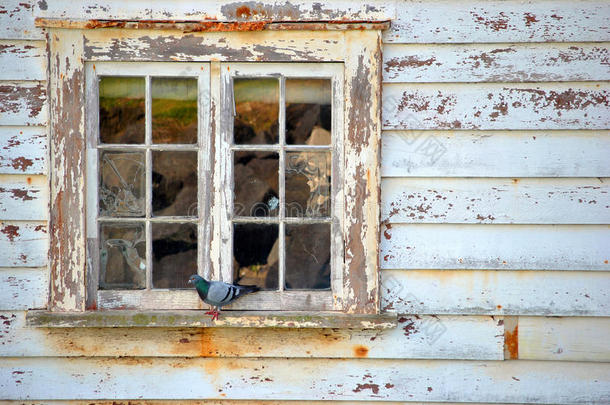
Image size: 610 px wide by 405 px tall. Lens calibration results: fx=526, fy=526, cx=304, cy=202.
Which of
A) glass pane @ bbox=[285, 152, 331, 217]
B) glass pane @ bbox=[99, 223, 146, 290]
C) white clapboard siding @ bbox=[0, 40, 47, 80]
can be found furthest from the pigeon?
white clapboard siding @ bbox=[0, 40, 47, 80]

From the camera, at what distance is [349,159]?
2.54 m

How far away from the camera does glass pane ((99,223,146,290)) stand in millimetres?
2607

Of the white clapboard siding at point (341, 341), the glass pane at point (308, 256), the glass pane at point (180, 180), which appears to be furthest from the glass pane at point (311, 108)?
the white clapboard siding at point (341, 341)

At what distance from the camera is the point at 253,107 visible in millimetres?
2598

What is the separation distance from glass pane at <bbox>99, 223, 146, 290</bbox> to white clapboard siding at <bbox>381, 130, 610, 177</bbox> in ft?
4.23

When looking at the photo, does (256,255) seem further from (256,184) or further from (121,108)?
(121,108)

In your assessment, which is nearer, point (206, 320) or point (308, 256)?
point (206, 320)

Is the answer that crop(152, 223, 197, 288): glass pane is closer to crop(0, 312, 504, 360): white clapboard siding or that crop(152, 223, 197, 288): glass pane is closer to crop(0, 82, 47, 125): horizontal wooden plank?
crop(0, 312, 504, 360): white clapboard siding

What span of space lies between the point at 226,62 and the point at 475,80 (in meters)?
1.21

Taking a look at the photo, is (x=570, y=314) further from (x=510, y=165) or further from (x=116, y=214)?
(x=116, y=214)

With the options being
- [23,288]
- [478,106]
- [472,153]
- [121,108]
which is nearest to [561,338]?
[472,153]

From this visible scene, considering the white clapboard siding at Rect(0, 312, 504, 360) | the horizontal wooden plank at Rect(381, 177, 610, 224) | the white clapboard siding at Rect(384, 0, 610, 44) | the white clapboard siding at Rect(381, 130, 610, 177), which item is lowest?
Answer: the white clapboard siding at Rect(0, 312, 504, 360)

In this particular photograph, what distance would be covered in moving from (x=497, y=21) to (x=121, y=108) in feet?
6.16

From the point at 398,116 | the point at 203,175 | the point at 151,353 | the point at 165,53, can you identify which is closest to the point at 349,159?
the point at 398,116
